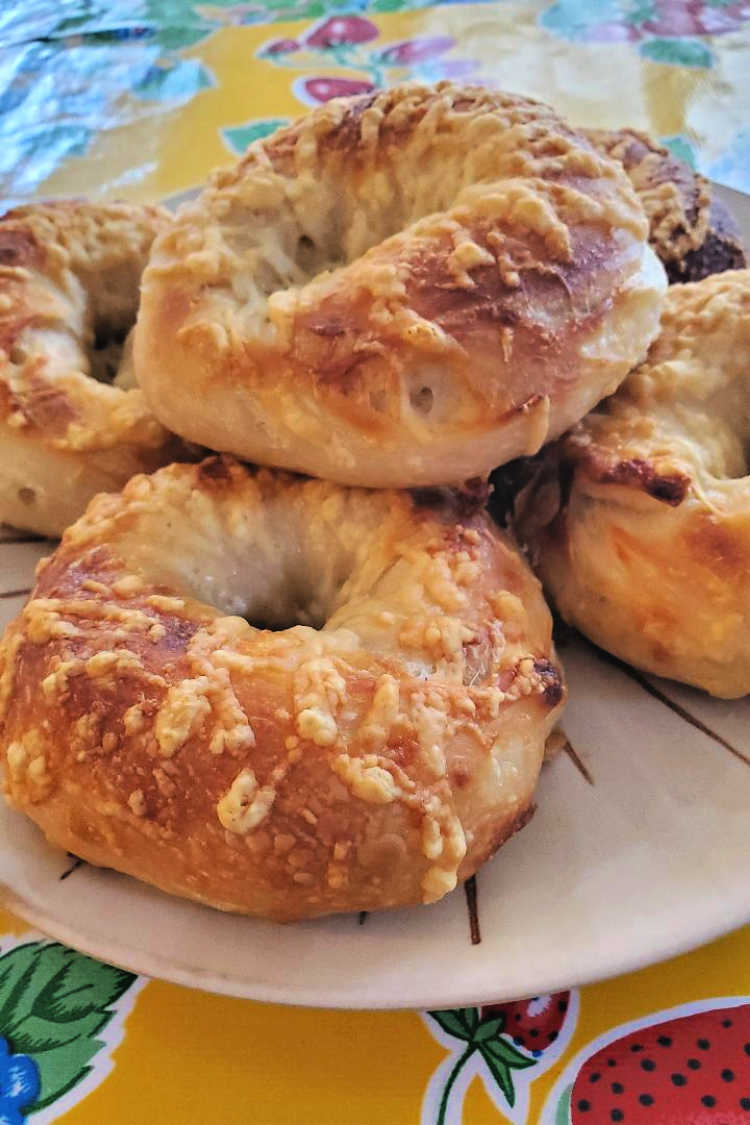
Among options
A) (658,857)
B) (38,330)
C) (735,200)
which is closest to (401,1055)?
(658,857)

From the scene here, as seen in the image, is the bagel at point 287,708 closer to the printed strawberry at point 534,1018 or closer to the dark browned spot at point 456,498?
the dark browned spot at point 456,498

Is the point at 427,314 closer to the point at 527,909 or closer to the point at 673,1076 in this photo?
the point at 527,909

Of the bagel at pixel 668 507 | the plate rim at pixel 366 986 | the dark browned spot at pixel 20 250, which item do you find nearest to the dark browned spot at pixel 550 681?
the bagel at pixel 668 507

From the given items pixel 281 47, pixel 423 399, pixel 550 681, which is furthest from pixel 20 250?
pixel 281 47

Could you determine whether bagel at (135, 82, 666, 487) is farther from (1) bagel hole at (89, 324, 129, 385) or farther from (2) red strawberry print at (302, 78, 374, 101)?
(2) red strawberry print at (302, 78, 374, 101)

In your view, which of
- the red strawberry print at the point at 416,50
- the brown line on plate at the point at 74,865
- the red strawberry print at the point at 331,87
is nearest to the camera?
the brown line on plate at the point at 74,865

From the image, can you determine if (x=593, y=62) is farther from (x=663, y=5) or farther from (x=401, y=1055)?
(x=401, y=1055)
